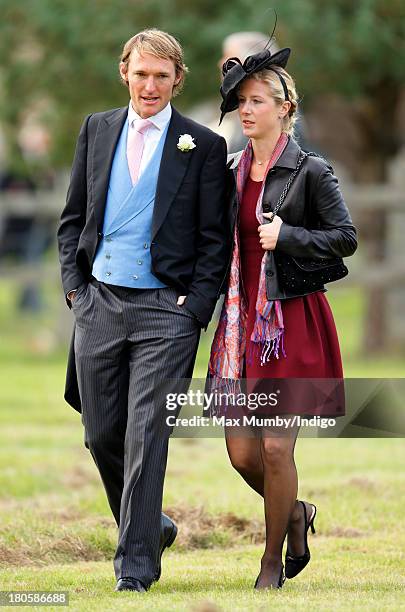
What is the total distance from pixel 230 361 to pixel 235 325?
0.48 feet

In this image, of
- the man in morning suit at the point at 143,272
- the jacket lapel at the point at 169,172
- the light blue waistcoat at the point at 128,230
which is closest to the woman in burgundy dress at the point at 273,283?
the man in morning suit at the point at 143,272

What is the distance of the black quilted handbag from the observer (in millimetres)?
6129

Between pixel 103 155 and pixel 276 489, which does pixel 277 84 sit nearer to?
pixel 103 155

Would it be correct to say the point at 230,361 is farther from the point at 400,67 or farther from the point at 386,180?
the point at 386,180

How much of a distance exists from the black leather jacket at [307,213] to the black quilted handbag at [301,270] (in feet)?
0.06

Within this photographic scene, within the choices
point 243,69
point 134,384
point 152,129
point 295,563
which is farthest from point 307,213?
point 295,563

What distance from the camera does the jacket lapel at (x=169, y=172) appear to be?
6.20 m

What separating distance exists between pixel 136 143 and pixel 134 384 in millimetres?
995

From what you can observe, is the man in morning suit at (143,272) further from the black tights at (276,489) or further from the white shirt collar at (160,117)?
the black tights at (276,489)

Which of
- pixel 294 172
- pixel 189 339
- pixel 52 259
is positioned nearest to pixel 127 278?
pixel 189 339

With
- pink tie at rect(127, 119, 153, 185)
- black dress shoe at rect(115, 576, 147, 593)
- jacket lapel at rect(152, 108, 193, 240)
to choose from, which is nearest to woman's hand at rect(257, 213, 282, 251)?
jacket lapel at rect(152, 108, 193, 240)

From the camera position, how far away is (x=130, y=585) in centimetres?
604

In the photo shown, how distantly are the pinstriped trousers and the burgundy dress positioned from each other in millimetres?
278

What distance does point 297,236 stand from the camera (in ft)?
19.9
